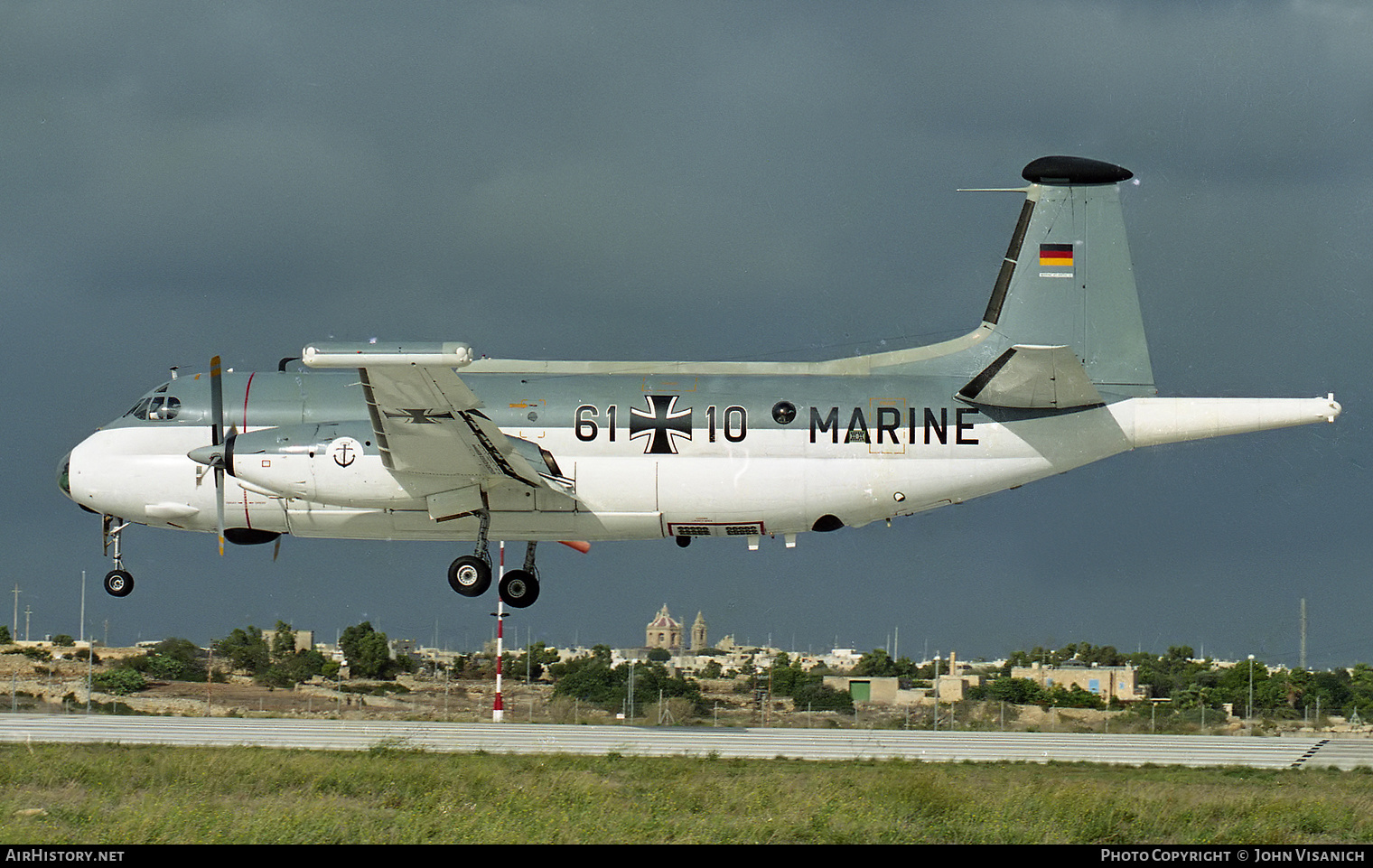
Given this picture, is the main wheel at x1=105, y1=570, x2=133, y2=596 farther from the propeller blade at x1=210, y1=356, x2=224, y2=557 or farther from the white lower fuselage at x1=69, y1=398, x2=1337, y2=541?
the white lower fuselage at x1=69, y1=398, x2=1337, y2=541

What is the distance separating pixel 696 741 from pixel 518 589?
212 inches

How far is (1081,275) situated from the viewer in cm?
2864

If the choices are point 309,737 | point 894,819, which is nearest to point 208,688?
point 309,737

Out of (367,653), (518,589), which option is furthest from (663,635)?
(518,589)


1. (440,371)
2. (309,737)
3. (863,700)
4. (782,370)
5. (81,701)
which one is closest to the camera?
(440,371)

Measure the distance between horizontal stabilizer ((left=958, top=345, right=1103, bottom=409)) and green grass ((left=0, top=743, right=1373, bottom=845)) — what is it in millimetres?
7028

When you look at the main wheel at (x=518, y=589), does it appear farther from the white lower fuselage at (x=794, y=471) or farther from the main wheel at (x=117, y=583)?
the main wheel at (x=117, y=583)

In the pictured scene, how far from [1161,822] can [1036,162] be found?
42.9 feet

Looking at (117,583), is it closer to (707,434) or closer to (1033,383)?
(707,434)

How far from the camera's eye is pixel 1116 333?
28406 mm

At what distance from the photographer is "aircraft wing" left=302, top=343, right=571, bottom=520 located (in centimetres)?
2284

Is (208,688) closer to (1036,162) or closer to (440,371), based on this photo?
(440,371)

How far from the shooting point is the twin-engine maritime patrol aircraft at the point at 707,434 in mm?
27125

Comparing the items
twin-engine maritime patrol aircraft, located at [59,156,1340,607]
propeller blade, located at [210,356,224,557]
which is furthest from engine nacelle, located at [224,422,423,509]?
propeller blade, located at [210,356,224,557]
